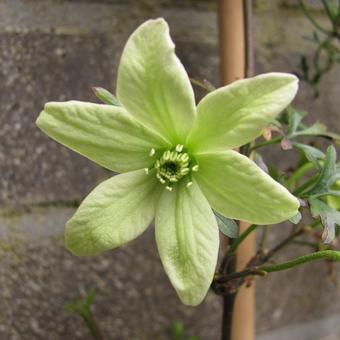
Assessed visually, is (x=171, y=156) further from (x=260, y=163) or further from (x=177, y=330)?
(x=177, y=330)

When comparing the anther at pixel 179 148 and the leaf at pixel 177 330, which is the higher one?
the anther at pixel 179 148

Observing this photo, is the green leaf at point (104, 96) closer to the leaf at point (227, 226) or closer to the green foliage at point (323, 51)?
the leaf at point (227, 226)

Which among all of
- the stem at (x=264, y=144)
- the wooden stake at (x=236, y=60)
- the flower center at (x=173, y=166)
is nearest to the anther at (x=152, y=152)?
the flower center at (x=173, y=166)

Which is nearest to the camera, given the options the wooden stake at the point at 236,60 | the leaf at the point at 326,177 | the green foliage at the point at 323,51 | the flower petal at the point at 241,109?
the flower petal at the point at 241,109

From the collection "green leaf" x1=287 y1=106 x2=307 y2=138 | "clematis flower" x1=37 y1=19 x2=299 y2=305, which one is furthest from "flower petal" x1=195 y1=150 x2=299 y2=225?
"green leaf" x1=287 y1=106 x2=307 y2=138

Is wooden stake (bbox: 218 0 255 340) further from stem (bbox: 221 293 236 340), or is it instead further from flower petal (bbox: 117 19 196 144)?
flower petal (bbox: 117 19 196 144)

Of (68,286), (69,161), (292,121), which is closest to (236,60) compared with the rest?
(292,121)
